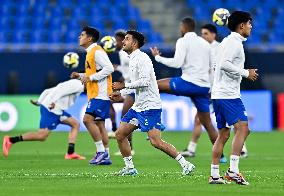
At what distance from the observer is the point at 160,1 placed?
114 ft

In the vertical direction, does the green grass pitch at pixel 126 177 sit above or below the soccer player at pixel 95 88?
below

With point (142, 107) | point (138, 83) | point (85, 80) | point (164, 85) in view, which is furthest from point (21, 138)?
point (138, 83)

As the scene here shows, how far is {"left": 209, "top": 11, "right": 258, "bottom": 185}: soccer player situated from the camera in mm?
12688

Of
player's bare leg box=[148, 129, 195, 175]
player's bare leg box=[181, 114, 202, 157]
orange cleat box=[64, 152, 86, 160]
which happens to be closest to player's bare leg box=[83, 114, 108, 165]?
orange cleat box=[64, 152, 86, 160]

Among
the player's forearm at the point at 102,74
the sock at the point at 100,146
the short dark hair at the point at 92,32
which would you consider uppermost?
the short dark hair at the point at 92,32

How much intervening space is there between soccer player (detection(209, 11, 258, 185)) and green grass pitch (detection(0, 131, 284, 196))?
13.8 inches

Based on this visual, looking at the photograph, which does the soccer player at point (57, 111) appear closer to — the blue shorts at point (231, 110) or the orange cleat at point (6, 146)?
the orange cleat at point (6, 146)

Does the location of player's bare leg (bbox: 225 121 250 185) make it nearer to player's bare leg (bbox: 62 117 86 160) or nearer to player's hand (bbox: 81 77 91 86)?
player's hand (bbox: 81 77 91 86)

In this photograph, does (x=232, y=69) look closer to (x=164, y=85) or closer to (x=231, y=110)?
(x=231, y=110)

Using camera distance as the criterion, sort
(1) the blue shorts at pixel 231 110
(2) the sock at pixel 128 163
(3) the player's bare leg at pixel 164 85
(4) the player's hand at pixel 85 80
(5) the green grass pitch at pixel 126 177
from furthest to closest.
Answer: (3) the player's bare leg at pixel 164 85 < (4) the player's hand at pixel 85 80 < (2) the sock at pixel 128 163 < (1) the blue shorts at pixel 231 110 < (5) the green grass pitch at pixel 126 177

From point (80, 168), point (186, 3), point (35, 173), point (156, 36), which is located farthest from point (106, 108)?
point (186, 3)

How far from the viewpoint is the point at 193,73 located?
57.8 ft

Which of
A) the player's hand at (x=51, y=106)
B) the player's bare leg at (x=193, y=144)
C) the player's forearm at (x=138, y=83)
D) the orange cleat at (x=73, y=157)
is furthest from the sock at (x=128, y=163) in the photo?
the player's bare leg at (x=193, y=144)

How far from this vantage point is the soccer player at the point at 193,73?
17328 mm
